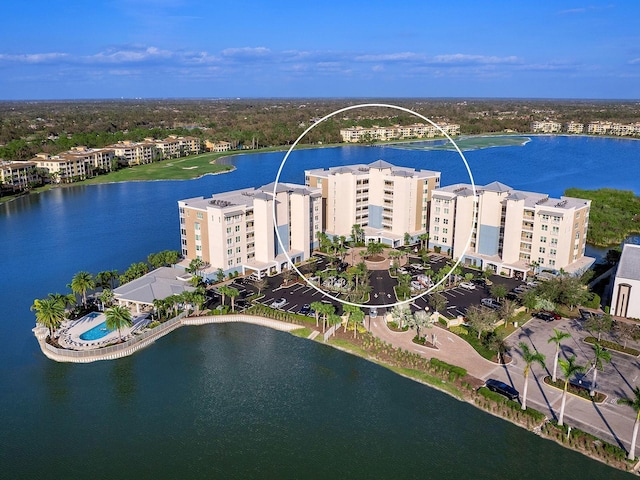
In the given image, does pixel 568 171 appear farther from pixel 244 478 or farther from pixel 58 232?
A: pixel 244 478

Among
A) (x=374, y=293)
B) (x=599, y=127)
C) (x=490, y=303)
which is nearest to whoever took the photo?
(x=490, y=303)

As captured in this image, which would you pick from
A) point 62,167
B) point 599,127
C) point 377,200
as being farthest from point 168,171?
point 599,127

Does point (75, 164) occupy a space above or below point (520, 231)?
above

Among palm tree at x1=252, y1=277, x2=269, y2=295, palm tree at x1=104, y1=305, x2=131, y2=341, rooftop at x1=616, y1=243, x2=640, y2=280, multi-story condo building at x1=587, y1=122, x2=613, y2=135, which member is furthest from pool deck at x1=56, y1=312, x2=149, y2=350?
multi-story condo building at x1=587, y1=122, x2=613, y2=135

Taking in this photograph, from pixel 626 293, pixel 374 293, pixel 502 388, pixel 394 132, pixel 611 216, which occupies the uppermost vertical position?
pixel 394 132

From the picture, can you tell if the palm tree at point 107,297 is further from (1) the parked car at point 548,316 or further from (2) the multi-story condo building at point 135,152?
(2) the multi-story condo building at point 135,152

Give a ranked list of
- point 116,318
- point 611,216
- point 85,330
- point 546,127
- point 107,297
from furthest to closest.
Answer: point 546,127, point 611,216, point 107,297, point 85,330, point 116,318

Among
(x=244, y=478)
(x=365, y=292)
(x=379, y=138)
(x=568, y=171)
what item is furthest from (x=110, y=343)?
(x=379, y=138)

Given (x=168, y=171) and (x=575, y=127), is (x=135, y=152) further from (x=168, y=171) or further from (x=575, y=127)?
(x=575, y=127)
